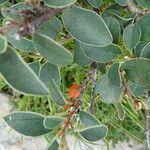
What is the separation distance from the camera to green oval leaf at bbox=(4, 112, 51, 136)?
2.79 feet

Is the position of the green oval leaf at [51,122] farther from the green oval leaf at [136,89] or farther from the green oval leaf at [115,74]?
the green oval leaf at [136,89]

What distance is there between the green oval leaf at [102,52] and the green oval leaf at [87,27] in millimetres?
85

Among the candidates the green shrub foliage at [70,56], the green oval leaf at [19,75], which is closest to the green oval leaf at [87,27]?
the green shrub foliage at [70,56]

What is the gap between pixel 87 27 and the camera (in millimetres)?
803

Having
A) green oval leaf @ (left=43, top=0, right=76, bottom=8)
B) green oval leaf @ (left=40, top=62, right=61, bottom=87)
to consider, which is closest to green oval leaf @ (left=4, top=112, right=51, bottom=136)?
green oval leaf @ (left=40, top=62, right=61, bottom=87)

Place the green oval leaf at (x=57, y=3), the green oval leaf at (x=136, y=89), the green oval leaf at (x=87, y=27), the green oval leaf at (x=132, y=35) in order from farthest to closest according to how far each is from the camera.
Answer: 1. the green oval leaf at (x=136, y=89)
2. the green oval leaf at (x=132, y=35)
3. the green oval leaf at (x=87, y=27)
4. the green oval leaf at (x=57, y=3)

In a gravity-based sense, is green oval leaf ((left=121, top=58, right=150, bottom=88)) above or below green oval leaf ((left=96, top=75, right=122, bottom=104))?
above

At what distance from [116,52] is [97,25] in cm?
13

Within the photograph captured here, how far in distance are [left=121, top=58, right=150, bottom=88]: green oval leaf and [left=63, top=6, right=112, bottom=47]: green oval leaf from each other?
0.22 ft

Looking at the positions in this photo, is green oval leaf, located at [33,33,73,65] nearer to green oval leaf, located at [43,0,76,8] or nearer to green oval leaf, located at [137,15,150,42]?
green oval leaf, located at [43,0,76,8]

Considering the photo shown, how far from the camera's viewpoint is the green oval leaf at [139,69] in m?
0.81

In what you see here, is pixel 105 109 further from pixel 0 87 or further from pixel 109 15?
pixel 109 15

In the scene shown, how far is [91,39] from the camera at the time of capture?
80 cm

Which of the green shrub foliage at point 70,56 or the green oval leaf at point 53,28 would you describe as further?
the green oval leaf at point 53,28
